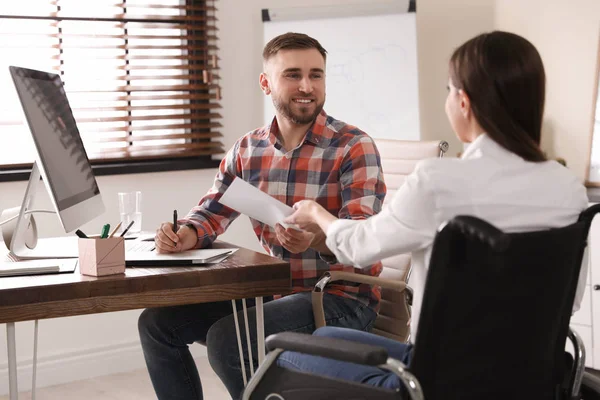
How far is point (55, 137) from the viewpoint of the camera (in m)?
2.01

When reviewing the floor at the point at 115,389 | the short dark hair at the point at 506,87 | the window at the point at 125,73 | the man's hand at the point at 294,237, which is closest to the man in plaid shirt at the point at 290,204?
the man's hand at the point at 294,237

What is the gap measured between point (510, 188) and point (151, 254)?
38.7 inches

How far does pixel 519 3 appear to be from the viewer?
4.09m

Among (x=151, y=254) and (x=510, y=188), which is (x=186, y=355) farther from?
(x=510, y=188)

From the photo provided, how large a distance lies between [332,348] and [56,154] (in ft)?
3.10

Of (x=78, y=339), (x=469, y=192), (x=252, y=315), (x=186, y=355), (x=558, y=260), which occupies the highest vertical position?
(x=469, y=192)

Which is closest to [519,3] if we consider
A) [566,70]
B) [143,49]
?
[566,70]

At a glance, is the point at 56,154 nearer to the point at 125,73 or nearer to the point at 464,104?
the point at 464,104

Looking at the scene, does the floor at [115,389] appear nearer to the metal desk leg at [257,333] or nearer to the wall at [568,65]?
the metal desk leg at [257,333]

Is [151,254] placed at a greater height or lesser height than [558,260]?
lesser

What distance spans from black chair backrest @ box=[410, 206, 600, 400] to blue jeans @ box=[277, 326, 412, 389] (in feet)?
0.38

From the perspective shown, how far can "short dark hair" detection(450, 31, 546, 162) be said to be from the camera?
4.70 feet

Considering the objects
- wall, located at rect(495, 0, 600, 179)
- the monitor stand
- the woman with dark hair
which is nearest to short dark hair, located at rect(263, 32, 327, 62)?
the monitor stand

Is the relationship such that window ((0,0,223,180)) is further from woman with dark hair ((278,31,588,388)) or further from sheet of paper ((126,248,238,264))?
woman with dark hair ((278,31,588,388))
